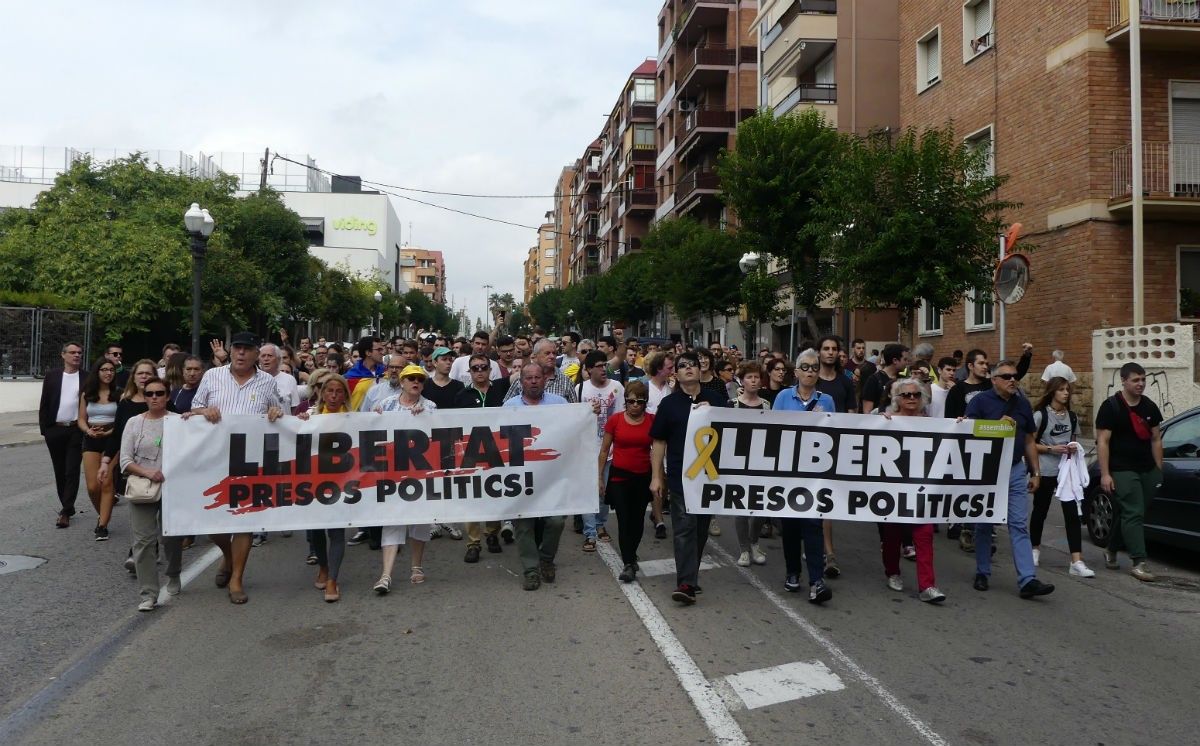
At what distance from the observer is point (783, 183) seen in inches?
1004

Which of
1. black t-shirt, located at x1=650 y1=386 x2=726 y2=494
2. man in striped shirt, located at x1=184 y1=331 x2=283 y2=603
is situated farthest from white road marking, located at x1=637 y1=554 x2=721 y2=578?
man in striped shirt, located at x1=184 y1=331 x2=283 y2=603

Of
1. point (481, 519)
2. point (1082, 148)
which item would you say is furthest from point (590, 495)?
point (1082, 148)

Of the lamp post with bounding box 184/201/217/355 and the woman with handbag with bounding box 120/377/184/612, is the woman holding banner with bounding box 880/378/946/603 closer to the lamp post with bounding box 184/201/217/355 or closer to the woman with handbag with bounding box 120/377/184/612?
the woman with handbag with bounding box 120/377/184/612

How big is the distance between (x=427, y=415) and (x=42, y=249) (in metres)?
30.4

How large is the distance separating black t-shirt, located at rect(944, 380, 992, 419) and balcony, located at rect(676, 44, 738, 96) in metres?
42.4

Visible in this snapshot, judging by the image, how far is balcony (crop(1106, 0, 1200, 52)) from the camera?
61.4 ft

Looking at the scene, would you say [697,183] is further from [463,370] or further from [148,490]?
[148,490]

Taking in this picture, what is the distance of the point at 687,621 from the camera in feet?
21.9

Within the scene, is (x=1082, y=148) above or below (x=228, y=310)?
above

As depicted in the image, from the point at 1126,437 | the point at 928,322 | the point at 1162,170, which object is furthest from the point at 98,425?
the point at 928,322

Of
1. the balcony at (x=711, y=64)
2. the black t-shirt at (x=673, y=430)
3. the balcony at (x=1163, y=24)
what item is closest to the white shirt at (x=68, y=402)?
the black t-shirt at (x=673, y=430)

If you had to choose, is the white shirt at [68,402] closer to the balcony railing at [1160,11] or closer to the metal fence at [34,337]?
the metal fence at [34,337]

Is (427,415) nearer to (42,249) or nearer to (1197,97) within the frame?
(1197,97)

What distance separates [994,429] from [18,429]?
69.8ft
